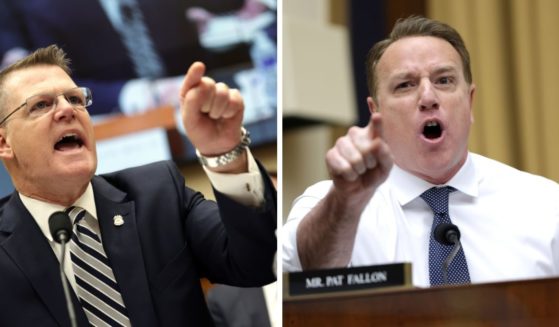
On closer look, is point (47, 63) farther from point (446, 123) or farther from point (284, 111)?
point (446, 123)

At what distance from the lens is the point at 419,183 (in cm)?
232

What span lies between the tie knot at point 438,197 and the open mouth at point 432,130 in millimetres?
136

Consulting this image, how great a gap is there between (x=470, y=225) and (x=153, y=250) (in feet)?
2.64

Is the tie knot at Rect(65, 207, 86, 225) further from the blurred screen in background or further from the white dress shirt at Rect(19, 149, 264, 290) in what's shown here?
the blurred screen in background

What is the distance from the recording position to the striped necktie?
221 cm

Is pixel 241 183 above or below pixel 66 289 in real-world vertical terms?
above

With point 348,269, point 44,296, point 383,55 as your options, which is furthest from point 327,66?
point 44,296

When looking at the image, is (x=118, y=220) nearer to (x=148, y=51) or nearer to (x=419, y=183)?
(x=419, y=183)

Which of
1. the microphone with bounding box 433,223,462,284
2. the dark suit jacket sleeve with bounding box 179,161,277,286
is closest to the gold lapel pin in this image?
the dark suit jacket sleeve with bounding box 179,161,277,286

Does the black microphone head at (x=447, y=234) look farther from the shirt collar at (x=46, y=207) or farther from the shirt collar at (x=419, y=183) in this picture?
the shirt collar at (x=46, y=207)

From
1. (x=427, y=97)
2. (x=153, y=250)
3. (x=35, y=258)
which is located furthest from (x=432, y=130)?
(x=35, y=258)

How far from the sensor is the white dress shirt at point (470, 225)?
2.23 meters

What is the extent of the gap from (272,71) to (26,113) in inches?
54.1

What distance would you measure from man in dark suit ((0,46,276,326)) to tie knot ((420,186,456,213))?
1.30 feet
